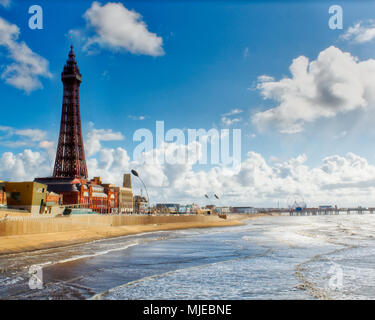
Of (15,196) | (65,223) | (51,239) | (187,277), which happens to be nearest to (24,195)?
(15,196)

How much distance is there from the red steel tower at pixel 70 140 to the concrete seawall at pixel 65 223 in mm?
57804

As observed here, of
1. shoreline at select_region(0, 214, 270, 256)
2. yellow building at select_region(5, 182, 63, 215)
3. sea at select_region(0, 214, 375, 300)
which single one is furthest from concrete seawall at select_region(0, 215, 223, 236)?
yellow building at select_region(5, 182, 63, 215)

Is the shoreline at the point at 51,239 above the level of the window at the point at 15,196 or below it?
below

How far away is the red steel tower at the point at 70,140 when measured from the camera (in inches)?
4754

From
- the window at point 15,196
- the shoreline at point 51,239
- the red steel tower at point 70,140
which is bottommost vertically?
the shoreline at point 51,239

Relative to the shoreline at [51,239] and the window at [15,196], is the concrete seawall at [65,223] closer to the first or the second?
the shoreline at [51,239]

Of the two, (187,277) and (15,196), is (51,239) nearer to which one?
(187,277)

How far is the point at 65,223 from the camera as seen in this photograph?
4128cm

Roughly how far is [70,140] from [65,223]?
86796 millimetres

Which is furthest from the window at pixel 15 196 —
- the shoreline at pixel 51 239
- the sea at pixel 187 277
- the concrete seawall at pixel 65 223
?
the sea at pixel 187 277

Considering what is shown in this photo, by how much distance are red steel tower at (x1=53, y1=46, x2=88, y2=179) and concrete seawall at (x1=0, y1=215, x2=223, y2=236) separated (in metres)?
57.8

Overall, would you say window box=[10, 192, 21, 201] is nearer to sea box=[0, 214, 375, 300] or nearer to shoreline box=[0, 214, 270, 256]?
shoreline box=[0, 214, 270, 256]
